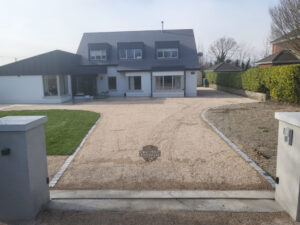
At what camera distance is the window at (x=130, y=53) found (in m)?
24.9

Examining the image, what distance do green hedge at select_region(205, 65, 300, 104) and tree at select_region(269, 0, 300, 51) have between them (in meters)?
3.90

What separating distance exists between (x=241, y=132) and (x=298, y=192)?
524 cm

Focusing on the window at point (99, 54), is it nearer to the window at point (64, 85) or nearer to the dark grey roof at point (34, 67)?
the window at point (64, 85)

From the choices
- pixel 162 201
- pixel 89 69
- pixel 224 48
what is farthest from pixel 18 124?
pixel 224 48

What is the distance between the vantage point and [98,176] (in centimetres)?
481

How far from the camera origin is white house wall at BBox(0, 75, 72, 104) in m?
19.4

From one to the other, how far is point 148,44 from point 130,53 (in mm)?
2577

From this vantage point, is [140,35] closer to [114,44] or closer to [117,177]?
[114,44]

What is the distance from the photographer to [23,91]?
64.5ft

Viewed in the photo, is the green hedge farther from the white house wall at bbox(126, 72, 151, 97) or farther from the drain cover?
the drain cover

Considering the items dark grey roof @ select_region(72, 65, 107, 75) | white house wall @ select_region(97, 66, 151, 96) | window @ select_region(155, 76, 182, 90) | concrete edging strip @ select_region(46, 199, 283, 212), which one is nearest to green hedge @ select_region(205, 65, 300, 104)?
window @ select_region(155, 76, 182, 90)

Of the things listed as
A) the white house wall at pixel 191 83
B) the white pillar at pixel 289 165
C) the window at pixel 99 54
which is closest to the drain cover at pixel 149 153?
the white pillar at pixel 289 165

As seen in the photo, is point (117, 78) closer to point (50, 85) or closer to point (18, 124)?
point (50, 85)

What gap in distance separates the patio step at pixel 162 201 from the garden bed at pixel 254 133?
1.29 meters
